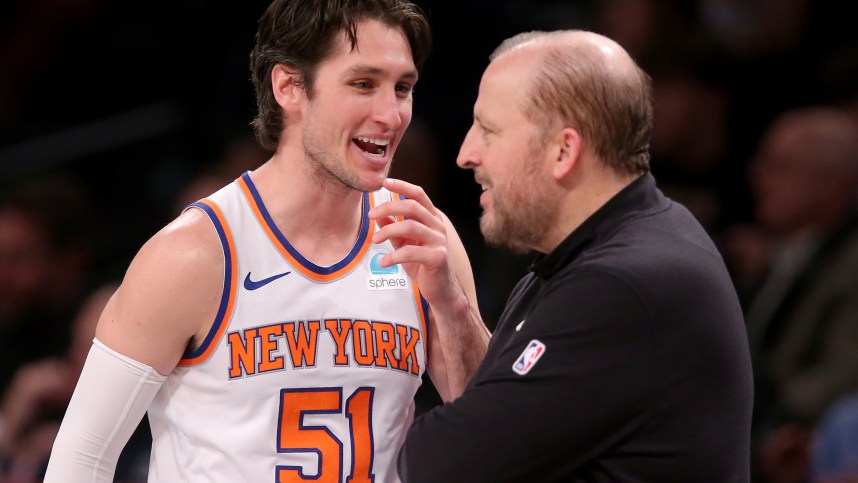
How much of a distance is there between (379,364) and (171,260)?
561 mm

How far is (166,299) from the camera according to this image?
9.02ft

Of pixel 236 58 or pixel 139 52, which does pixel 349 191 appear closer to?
pixel 236 58

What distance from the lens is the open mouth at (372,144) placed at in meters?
3.00

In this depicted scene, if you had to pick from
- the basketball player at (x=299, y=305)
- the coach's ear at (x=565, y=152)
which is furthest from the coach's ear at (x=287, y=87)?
the coach's ear at (x=565, y=152)

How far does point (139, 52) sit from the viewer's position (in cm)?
673

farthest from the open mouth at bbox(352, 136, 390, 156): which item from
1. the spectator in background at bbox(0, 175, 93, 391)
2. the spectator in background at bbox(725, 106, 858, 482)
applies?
the spectator in background at bbox(0, 175, 93, 391)

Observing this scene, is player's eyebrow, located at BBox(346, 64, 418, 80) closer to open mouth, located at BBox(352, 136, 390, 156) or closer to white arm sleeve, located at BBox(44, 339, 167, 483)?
open mouth, located at BBox(352, 136, 390, 156)

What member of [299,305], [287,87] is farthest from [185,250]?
[287,87]

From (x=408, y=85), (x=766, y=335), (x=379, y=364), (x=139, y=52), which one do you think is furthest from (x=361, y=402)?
(x=139, y=52)

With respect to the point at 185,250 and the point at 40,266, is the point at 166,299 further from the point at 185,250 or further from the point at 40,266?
the point at 40,266

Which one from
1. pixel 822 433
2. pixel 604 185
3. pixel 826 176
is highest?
pixel 604 185

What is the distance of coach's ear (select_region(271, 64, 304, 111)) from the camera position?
3051 mm

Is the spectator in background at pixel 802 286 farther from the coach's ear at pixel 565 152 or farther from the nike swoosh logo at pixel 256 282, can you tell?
the nike swoosh logo at pixel 256 282

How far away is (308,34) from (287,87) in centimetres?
16
